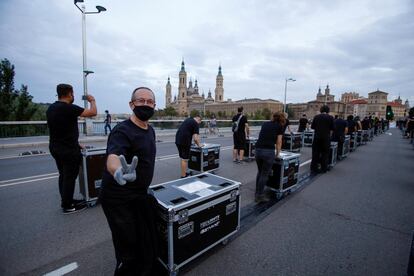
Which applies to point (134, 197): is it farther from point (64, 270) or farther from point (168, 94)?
point (168, 94)

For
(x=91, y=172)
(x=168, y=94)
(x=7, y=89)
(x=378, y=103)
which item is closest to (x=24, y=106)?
(x=7, y=89)

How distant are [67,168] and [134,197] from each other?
247 cm

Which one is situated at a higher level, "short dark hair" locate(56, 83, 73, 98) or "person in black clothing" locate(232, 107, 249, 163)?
"short dark hair" locate(56, 83, 73, 98)

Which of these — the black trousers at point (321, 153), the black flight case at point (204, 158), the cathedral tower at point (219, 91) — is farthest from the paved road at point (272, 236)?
the cathedral tower at point (219, 91)

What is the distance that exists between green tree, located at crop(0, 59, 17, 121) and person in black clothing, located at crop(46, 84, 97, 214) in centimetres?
2091

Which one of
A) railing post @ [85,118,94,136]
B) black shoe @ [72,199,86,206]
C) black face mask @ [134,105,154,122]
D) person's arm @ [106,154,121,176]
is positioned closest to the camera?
person's arm @ [106,154,121,176]

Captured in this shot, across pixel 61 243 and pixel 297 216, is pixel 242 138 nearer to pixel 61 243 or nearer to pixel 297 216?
pixel 297 216

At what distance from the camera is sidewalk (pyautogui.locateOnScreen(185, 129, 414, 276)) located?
8.58 feet

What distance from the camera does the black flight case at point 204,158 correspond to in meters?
6.29

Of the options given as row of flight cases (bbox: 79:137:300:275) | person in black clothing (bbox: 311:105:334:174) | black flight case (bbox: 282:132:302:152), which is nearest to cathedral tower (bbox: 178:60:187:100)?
black flight case (bbox: 282:132:302:152)

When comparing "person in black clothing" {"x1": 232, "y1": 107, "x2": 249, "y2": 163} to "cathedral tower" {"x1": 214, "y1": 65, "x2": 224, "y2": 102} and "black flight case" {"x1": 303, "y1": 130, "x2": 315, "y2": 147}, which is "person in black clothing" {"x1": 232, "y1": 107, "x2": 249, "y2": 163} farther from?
"cathedral tower" {"x1": 214, "y1": 65, "x2": 224, "y2": 102}

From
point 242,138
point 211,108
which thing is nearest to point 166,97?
point 211,108

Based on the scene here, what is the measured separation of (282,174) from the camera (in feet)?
15.5

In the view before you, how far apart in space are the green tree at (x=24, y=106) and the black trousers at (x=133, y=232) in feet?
77.7
